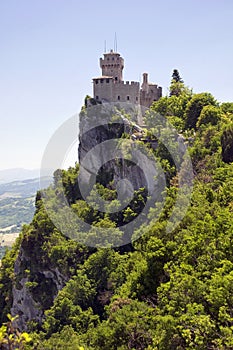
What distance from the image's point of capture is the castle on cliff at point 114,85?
55844 mm

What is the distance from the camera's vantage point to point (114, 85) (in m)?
56.2

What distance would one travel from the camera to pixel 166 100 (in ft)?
183

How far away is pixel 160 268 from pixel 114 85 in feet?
115

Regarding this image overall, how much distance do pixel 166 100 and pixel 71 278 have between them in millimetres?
26521

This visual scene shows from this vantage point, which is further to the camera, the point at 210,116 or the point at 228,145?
the point at 210,116

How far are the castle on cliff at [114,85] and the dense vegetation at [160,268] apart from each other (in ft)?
12.2

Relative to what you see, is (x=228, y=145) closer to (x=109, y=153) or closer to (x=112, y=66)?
(x=109, y=153)

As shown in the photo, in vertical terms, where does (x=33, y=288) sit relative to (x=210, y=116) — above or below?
below

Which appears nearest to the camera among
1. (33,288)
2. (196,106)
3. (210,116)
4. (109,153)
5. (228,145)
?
(228,145)

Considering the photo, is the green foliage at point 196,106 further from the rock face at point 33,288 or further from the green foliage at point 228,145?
the rock face at point 33,288

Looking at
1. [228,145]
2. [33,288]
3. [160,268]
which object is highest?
[228,145]

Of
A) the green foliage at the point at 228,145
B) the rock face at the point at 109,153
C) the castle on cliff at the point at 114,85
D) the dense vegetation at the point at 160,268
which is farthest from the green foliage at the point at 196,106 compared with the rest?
the green foliage at the point at 228,145

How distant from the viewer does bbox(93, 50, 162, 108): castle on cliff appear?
183 feet

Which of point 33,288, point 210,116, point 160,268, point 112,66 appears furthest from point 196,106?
point 160,268
